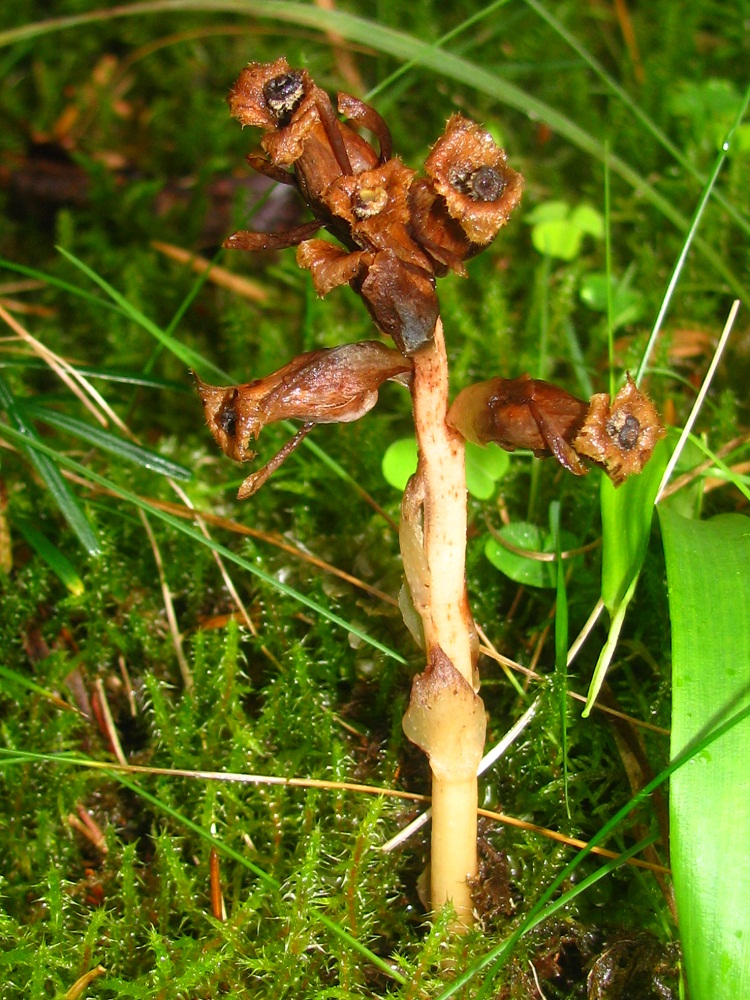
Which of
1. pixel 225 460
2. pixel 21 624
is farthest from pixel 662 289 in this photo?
pixel 21 624

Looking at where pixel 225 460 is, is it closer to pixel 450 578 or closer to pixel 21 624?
pixel 21 624

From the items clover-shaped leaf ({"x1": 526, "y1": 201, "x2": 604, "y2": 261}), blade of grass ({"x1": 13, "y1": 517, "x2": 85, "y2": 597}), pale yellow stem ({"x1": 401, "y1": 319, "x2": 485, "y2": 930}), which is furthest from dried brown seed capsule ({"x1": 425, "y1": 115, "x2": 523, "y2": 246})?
clover-shaped leaf ({"x1": 526, "y1": 201, "x2": 604, "y2": 261})

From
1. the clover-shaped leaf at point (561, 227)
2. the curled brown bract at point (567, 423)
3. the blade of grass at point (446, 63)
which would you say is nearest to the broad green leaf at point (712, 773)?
the curled brown bract at point (567, 423)

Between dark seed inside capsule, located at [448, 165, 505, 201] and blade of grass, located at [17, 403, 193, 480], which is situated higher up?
dark seed inside capsule, located at [448, 165, 505, 201]

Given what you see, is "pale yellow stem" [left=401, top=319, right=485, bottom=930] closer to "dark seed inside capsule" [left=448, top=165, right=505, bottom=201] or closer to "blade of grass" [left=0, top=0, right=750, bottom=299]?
"dark seed inside capsule" [left=448, top=165, right=505, bottom=201]

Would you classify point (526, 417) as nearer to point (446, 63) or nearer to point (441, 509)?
point (441, 509)

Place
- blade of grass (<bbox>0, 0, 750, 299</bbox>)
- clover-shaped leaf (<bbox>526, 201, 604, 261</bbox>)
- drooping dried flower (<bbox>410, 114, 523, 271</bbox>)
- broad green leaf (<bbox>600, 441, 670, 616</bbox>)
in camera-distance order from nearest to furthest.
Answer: drooping dried flower (<bbox>410, 114, 523, 271</bbox>) → broad green leaf (<bbox>600, 441, 670, 616</bbox>) → blade of grass (<bbox>0, 0, 750, 299</bbox>) → clover-shaped leaf (<bbox>526, 201, 604, 261</bbox>)

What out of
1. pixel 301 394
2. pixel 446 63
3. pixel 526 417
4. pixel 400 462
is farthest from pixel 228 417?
pixel 446 63
